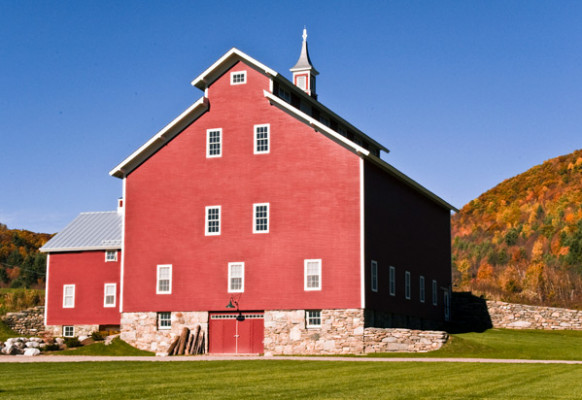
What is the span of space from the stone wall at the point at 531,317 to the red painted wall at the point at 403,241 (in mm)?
3731

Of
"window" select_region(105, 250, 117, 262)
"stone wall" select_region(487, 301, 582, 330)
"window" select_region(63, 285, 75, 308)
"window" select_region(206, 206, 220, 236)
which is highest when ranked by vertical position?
"window" select_region(206, 206, 220, 236)

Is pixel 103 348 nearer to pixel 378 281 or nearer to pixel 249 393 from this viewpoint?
pixel 378 281

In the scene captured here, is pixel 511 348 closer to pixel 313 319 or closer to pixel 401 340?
pixel 401 340

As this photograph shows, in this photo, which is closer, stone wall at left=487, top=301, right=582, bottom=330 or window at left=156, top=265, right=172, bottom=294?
window at left=156, top=265, right=172, bottom=294

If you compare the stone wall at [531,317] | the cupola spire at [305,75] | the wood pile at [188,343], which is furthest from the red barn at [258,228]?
the stone wall at [531,317]

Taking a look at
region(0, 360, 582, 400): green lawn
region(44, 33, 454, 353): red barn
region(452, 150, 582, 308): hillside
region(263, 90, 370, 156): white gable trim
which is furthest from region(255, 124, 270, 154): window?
region(452, 150, 582, 308): hillside

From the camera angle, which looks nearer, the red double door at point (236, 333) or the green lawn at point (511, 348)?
the green lawn at point (511, 348)

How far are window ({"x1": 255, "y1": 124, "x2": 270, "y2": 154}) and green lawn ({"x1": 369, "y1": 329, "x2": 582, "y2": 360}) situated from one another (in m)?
10.7

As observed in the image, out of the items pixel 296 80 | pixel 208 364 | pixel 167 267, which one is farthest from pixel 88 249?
pixel 208 364

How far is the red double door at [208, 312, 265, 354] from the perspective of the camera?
38188mm

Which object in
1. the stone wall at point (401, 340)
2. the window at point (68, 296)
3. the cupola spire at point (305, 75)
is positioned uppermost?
the cupola spire at point (305, 75)

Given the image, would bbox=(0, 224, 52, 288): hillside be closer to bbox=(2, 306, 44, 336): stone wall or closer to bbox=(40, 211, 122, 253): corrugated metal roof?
Result: bbox=(2, 306, 44, 336): stone wall

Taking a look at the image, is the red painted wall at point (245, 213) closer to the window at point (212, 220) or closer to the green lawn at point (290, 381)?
the window at point (212, 220)

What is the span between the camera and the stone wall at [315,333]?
36.1 m
